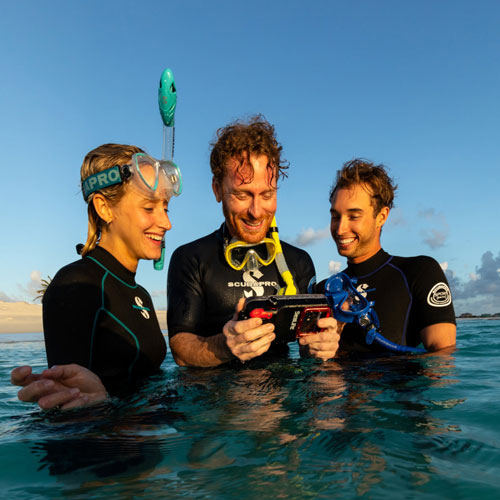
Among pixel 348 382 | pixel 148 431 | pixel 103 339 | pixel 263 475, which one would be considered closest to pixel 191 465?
pixel 263 475

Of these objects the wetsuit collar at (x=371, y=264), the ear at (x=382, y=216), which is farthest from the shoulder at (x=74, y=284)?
the ear at (x=382, y=216)

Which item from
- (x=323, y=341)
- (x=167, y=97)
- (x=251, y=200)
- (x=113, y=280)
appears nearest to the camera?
(x=113, y=280)

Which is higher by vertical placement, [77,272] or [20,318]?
[77,272]

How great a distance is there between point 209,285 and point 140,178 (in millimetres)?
1281

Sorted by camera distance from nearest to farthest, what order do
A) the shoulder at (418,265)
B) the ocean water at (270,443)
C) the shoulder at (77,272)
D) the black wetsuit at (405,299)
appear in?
1. the ocean water at (270,443)
2. the shoulder at (77,272)
3. the black wetsuit at (405,299)
4. the shoulder at (418,265)

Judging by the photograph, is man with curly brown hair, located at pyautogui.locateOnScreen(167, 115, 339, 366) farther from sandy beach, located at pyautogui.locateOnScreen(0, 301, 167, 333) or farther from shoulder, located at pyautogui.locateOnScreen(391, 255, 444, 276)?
sandy beach, located at pyautogui.locateOnScreen(0, 301, 167, 333)

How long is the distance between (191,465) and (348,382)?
5.10 ft

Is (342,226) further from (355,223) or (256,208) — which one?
(256,208)

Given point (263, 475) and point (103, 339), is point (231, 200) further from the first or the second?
point (263, 475)

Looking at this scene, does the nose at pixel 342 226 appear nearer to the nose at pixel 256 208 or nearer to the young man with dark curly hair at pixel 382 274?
the young man with dark curly hair at pixel 382 274

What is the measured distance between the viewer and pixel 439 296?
4.00 metres

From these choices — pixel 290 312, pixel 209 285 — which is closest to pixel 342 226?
pixel 209 285

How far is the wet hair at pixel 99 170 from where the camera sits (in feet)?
10.2

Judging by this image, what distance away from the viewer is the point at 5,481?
174 cm
